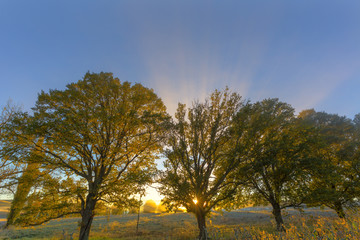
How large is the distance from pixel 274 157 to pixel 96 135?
51.6 feet

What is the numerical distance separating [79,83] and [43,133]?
519cm

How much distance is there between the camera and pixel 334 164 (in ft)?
59.7

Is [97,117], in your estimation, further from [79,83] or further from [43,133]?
[79,83]

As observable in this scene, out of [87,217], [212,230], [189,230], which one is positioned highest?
[87,217]

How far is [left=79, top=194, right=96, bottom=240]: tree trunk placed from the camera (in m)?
11.7

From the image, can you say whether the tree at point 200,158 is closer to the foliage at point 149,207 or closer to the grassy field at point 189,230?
the grassy field at point 189,230

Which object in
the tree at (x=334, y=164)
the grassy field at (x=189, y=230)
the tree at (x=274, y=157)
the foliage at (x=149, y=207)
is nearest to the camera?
the grassy field at (x=189, y=230)

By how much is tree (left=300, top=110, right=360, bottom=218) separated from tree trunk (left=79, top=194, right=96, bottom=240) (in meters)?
18.1

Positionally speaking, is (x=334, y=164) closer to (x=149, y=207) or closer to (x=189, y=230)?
(x=189, y=230)

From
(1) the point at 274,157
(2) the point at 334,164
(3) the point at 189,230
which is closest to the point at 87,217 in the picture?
(3) the point at 189,230

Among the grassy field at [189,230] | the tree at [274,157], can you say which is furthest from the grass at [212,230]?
the tree at [274,157]

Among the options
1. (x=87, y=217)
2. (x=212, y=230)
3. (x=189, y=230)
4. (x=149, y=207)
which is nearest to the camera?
(x=212, y=230)

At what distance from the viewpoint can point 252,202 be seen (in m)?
17.5

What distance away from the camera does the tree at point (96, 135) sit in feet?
37.7
